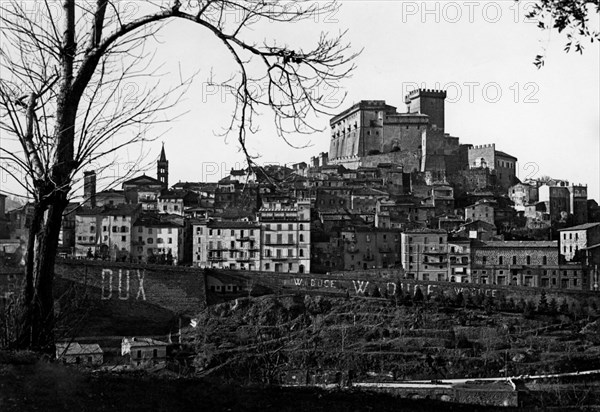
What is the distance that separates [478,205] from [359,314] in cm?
2401

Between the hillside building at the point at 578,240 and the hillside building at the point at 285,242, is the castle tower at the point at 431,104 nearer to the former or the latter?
the hillside building at the point at 578,240

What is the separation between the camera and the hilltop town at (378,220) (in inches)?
1865

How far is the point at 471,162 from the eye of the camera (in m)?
71.7

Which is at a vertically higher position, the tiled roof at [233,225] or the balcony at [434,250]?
the tiled roof at [233,225]

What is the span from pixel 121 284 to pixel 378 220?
A: 23.0m

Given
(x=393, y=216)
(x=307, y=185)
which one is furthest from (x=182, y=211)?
(x=393, y=216)

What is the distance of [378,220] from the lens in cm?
5362

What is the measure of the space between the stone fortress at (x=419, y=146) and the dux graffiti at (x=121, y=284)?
36058mm

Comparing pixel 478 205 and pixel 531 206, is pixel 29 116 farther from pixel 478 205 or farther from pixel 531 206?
pixel 531 206

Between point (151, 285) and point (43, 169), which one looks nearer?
point (43, 169)

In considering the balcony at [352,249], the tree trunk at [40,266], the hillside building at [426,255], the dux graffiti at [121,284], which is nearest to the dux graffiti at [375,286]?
the hillside building at [426,255]

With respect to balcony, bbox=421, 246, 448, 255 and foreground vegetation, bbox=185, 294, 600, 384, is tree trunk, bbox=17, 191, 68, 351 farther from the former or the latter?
balcony, bbox=421, 246, 448, 255

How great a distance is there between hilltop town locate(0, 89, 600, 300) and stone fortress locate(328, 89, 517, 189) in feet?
0.40

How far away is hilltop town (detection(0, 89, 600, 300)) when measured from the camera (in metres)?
47.4
